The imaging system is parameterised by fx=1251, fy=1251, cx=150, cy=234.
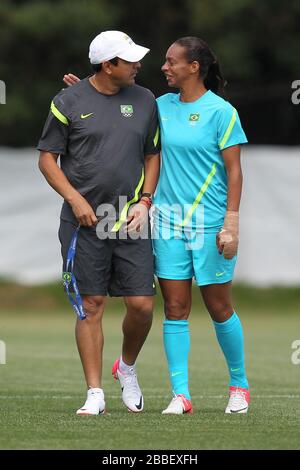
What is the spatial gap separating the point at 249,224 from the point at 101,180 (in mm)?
12720

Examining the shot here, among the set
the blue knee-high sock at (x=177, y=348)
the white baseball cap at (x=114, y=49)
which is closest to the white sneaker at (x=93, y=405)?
the blue knee-high sock at (x=177, y=348)

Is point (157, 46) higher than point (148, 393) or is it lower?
higher

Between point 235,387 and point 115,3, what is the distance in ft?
53.6

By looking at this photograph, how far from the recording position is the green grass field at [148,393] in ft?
21.2

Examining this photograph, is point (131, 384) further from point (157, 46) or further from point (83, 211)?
point (157, 46)

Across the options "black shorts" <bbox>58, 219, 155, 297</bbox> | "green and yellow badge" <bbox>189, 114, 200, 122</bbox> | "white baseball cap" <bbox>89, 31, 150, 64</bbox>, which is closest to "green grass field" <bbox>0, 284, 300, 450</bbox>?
"black shorts" <bbox>58, 219, 155, 297</bbox>

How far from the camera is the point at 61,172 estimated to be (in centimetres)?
772


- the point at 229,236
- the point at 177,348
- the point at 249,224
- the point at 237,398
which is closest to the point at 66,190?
the point at 229,236

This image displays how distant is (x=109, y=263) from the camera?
784 centimetres

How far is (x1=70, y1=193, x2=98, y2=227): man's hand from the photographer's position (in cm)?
762

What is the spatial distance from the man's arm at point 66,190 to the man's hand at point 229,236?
790 mm

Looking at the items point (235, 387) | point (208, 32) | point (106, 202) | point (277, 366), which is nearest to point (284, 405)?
point (235, 387)

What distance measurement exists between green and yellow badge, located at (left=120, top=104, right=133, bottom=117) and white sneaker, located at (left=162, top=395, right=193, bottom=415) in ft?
5.88
